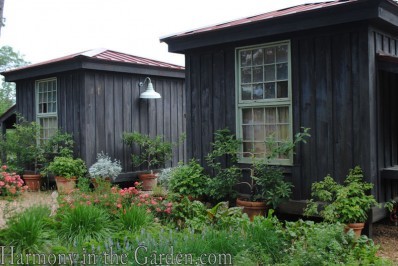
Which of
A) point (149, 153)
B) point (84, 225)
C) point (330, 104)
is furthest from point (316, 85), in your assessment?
point (149, 153)

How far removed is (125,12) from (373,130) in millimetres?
19321

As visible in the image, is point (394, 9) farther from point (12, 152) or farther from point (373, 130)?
point (12, 152)

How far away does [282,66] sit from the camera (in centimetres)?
643

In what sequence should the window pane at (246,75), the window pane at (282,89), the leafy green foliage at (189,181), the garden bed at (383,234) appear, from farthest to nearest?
the leafy green foliage at (189,181)
the window pane at (246,75)
the window pane at (282,89)
the garden bed at (383,234)

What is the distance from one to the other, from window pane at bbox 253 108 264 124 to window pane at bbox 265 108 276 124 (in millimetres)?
74

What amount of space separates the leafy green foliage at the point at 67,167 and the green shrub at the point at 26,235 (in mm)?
4710

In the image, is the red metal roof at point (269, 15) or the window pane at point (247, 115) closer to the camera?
the red metal roof at point (269, 15)

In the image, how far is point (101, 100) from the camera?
991cm

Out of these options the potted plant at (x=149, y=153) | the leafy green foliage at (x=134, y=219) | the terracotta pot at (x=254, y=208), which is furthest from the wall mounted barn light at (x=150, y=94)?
the leafy green foliage at (x=134, y=219)

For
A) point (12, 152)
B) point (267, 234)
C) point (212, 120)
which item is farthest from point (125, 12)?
point (267, 234)

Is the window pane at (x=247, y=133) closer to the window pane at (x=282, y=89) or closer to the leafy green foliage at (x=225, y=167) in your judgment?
the leafy green foliage at (x=225, y=167)

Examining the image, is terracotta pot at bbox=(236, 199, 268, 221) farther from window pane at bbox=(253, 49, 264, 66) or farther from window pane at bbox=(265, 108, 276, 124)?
window pane at bbox=(253, 49, 264, 66)

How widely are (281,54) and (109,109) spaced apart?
4.97 m

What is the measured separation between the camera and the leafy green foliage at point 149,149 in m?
10.2
